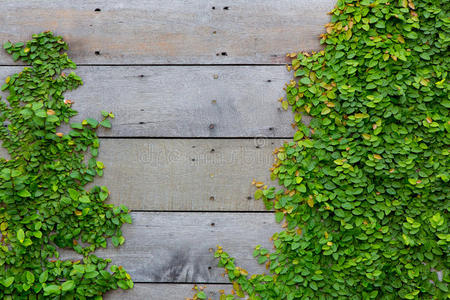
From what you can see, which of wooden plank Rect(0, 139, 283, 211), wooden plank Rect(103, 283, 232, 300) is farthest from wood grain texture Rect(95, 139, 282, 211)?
wooden plank Rect(103, 283, 232, 300)

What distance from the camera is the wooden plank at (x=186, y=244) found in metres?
1.38

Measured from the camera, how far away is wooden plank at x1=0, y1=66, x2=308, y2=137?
1.39 m

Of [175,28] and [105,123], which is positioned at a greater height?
[175,28]

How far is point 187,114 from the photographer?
1.40 meters

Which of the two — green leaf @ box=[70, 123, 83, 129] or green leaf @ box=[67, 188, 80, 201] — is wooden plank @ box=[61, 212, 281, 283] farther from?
green leaf @ box=[70, 123, 83, 129]

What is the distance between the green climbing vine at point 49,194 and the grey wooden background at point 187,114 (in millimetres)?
47

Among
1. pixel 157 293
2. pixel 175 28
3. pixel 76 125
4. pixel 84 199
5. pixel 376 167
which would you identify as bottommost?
pixel 157 293

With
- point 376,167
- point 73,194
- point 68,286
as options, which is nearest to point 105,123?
point 73,194

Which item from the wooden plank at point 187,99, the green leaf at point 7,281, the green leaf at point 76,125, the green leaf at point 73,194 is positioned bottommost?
the green leaf at point 7,281

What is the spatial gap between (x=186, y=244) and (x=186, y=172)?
26cm

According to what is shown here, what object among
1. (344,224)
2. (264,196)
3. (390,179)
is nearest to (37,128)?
(264,196)

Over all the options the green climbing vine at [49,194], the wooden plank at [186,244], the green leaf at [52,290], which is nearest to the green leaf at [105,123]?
the green climbing vine at [49,194]

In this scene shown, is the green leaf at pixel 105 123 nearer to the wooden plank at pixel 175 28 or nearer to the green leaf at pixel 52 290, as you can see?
the wooden plank at pixel 175 28

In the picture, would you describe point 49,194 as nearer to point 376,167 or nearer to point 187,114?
point 187,114
